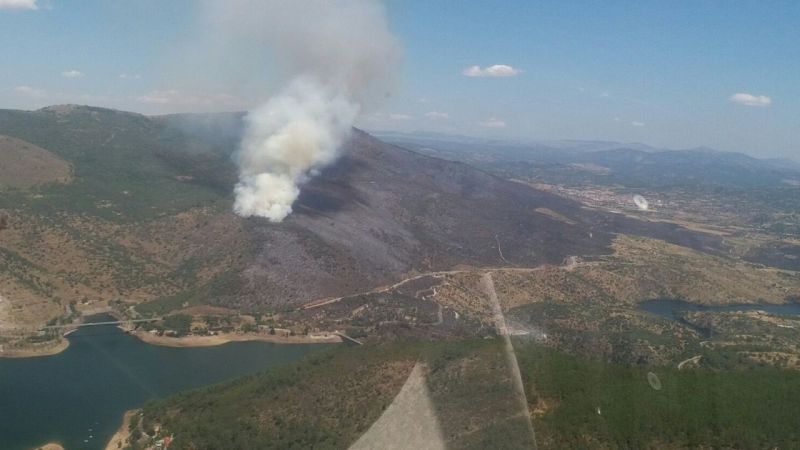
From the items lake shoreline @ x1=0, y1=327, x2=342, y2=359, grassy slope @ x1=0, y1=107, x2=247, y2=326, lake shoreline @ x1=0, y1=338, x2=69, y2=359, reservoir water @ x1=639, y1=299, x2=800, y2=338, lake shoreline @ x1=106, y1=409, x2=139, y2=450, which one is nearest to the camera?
lake shoreline @ x1=106, y1=409, x2=139, y2=450

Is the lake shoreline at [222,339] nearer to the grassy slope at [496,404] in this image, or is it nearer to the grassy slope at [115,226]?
the grassy slope at [115,226]

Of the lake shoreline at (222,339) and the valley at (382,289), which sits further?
the lake shoreline at (222,339)

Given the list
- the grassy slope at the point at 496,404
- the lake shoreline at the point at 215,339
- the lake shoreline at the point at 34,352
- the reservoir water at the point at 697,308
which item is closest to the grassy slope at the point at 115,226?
the lake shoreline at the point at 34,352

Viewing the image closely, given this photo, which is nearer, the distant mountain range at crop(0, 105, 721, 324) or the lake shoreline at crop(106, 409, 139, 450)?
the lake shoreline at crop(106, 409, 139, 450)

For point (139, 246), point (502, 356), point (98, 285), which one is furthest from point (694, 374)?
point (139, 246)

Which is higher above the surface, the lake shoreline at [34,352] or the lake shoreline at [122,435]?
the lake shoreline at [122,435]

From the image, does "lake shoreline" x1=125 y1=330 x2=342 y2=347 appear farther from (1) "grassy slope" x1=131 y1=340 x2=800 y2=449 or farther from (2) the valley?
(1) "grassy slope" x1=131 y1=340 x2=800 y2=449

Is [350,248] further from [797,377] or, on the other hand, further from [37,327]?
[797,377]

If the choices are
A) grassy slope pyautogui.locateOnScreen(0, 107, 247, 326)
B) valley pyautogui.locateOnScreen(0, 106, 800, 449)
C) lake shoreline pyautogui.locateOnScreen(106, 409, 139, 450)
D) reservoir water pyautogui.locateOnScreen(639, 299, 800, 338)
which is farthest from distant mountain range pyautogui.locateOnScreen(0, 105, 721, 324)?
lake shoreline pyautogui.locateOnScreen(106, 409, 139, 450)

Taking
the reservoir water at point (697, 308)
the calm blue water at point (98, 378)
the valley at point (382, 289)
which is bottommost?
the calm blue water at point (98, 378)
